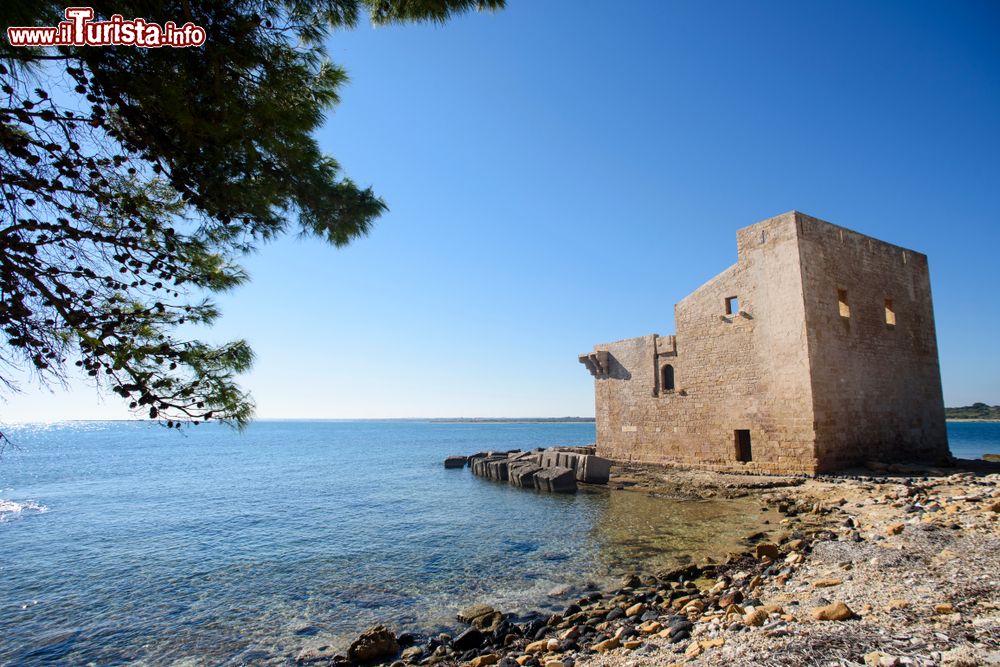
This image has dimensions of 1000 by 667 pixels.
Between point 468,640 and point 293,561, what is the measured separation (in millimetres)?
5863

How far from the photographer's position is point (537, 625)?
6.10 metres

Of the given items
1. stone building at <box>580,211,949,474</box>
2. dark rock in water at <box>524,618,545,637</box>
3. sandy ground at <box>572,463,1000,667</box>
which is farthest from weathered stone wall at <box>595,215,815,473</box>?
dark rock in water at <box>524,618,545,637</box>

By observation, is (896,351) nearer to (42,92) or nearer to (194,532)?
(42,92)

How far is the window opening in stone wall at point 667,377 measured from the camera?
19.4m

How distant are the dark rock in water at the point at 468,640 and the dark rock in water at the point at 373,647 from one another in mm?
716

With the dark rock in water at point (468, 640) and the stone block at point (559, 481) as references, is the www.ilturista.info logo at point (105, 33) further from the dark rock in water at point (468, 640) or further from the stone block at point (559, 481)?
the stone block at point (559, 481)

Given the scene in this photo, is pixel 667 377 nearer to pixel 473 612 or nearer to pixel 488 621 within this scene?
pixel 473 612

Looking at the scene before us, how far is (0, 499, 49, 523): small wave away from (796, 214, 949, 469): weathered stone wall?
25522mm

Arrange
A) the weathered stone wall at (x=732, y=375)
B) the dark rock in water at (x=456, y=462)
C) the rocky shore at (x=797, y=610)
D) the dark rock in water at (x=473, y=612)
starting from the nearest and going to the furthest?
the rocky shore at (x=797, y=610) → the dark rock in water at (x=473, y=612) → the weathered stone wall at (x=732, y=375) → the dark rock in water at (x=456, y=462)

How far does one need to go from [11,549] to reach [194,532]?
3.83 m

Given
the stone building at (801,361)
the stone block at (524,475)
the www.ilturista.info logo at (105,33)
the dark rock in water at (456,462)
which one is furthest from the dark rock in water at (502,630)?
the dark rock in water at (456,462)

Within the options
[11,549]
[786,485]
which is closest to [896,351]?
[786,485]

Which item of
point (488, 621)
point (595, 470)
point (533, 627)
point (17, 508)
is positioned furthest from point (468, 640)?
point (17, 508)

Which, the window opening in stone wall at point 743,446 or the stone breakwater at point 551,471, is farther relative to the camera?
the stone breakwater at point 551,471
